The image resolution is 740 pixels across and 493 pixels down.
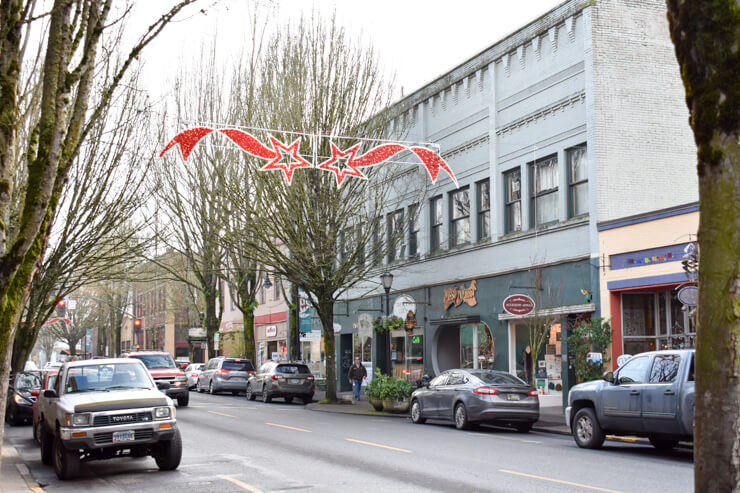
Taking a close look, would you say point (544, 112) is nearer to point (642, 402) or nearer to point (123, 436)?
point (642, 402)

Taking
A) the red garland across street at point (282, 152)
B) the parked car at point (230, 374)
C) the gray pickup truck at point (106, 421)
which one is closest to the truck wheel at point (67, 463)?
the gray pickup truck at point (106, 421)

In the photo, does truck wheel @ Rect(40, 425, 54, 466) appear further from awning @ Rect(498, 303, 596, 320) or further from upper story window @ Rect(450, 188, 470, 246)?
upper story window @ Rect(450, 188, 470, 246)

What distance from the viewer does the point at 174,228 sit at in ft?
125

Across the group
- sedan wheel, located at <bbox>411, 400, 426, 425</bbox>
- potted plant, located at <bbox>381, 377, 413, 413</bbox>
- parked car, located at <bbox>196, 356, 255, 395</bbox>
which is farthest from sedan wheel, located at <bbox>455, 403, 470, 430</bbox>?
parked car, located at <bbox>196, 356, 255, 395</bbox>

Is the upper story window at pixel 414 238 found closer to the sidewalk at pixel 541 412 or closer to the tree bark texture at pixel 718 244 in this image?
the sidewalk at pixel 541 412

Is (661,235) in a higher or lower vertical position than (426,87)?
lower

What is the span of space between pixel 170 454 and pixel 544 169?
1656 centimetres

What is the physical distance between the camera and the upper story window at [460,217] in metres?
29.9

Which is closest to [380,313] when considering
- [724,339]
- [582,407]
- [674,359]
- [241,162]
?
[241,162]

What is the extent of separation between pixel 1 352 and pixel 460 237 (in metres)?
23.9

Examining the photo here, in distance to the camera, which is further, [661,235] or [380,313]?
[380,313]

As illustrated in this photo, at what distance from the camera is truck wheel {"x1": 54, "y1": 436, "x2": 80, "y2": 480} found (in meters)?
11.9

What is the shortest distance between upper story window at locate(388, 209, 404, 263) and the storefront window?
3736 mm

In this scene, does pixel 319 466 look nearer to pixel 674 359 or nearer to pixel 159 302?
pixel 674 359
